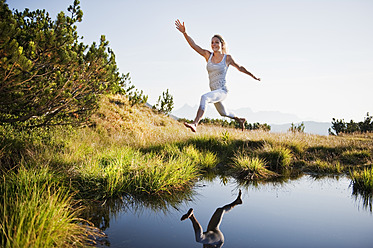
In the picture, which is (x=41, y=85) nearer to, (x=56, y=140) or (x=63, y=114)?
(x=63, y=114)

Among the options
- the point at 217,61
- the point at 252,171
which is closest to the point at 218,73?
the point at 217,61

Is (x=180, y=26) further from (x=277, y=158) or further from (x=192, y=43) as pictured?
(x=277, y=158)

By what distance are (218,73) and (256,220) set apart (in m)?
3.44

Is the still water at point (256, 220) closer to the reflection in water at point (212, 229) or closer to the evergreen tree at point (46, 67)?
the reflection in water at point (212, 229)

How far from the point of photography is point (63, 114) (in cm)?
664

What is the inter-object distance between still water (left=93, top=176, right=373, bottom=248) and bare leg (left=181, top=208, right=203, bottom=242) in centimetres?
5

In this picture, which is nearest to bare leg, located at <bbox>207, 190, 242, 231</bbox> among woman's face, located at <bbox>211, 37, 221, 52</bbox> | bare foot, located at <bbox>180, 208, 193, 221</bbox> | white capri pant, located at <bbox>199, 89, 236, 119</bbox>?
bare foot, located at <bbox>180, 208, 193, 221</bbox>

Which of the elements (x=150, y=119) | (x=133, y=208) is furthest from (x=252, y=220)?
(x=150, y=119)

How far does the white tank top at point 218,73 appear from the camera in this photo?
622cm

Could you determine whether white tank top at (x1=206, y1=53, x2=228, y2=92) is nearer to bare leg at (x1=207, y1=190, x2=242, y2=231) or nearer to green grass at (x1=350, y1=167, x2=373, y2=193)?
bare leg at (x1=207, y1=190, x2=242, y2=231)

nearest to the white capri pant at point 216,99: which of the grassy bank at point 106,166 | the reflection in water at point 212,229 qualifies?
the grassy bank at point 106,166

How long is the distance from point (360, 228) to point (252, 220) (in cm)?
136

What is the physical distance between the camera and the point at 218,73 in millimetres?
6250

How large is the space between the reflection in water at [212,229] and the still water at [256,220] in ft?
0.19
